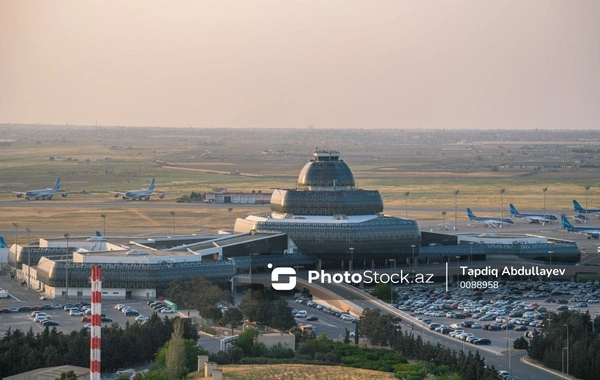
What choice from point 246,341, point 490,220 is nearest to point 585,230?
point 490,220

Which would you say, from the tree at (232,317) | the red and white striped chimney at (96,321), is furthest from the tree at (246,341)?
the red and white striped chimney at (96,321)

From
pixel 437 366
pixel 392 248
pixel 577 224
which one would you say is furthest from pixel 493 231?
pixel 437 366

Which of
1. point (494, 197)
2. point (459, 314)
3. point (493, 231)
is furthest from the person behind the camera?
point (494, 197)

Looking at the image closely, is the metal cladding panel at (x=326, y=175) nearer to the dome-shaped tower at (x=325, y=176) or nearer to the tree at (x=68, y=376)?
the dome-shaped tower at (x=325, y=176)

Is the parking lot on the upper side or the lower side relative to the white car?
upper

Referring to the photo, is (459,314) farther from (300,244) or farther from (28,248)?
(28,248)

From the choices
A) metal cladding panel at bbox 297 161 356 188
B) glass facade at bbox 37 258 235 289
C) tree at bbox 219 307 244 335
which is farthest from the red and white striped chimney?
metal cladding panel at bbox 297 161 356 188

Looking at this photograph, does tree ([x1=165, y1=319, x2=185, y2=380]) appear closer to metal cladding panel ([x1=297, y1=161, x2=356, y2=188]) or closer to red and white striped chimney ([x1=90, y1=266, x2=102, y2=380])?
red and white striped chimney ([x1=90, y1=266, x2=102, y2=380])
